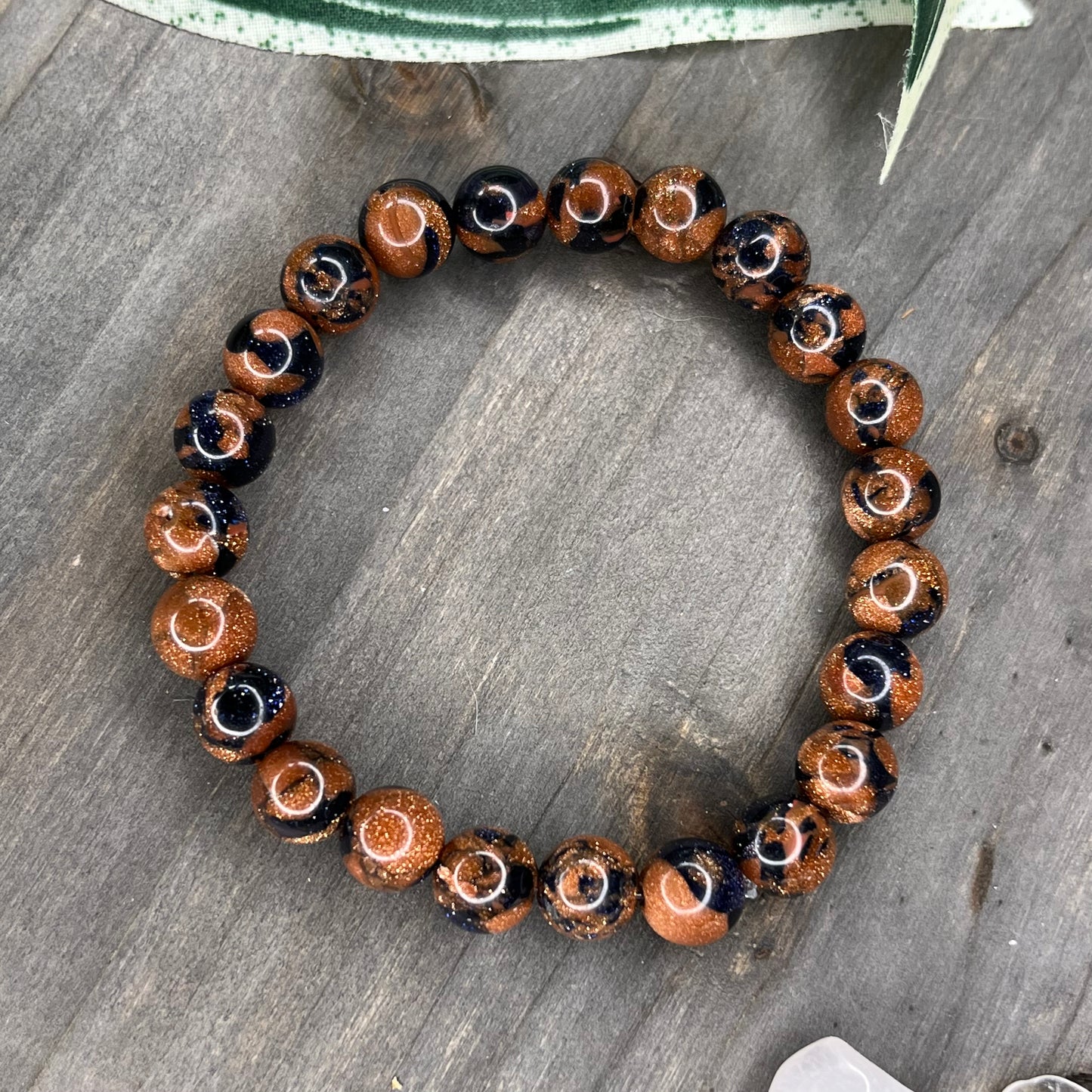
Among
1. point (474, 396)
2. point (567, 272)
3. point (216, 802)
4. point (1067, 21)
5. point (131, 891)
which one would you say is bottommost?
point (131, 891)

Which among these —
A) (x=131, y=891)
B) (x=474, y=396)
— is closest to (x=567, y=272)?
(x=474, y=396)

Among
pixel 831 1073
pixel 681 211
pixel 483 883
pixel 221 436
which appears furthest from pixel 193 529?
pixel 831 1073

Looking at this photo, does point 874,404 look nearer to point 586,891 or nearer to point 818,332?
point 818,332

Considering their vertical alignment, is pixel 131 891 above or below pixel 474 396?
below

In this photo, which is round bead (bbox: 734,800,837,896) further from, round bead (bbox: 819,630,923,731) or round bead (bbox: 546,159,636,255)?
round bead (bbox: 546,159,636,255)

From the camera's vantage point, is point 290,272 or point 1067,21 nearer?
point 290,272

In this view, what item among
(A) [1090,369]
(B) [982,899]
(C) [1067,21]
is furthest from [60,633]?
(C) [1067,21]

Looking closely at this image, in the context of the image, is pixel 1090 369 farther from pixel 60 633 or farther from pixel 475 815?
pixel 60 633
